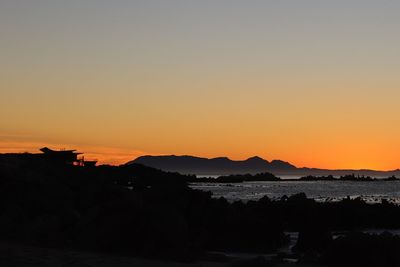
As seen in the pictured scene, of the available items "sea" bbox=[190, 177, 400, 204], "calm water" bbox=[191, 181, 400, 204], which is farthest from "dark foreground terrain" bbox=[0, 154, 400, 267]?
"calm water" bbox=[191, 181, 400, 204]

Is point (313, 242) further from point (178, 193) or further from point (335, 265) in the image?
point (178, 193)

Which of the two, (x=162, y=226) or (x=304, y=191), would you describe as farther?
(x=304, y=191)

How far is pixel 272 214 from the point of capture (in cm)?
2925

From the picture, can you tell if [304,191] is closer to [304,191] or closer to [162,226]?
[304,191]

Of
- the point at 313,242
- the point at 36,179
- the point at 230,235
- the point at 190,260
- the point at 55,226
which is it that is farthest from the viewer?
the point at 36,179

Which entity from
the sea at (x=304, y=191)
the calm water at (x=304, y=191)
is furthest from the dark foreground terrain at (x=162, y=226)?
the calm water at (x=304, y=191)

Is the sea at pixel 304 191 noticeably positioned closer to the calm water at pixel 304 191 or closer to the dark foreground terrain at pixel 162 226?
the calm water at pixel 304 191

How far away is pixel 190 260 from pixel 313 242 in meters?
7.22

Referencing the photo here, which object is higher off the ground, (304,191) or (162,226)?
(304,191)

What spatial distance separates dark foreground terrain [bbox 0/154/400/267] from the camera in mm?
15414

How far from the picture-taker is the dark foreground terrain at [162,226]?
15.4 metres

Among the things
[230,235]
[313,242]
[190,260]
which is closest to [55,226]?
[190,260]

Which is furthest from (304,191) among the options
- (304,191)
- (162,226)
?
(162,226)

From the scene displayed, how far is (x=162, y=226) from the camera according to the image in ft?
51.9
